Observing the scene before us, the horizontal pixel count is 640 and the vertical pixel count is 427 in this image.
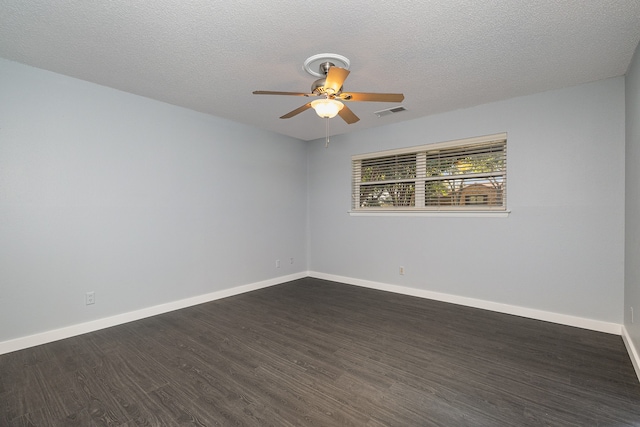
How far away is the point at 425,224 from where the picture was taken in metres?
→ 4.07

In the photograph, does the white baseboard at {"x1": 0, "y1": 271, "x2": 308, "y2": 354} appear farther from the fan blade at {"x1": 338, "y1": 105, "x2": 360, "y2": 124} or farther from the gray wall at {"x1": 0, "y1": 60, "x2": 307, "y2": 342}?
the fan blade at {"x1": 338, "y1": 105, "x2": 360, "y2": 124}

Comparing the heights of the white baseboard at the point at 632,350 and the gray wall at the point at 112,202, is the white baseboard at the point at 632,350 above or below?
below

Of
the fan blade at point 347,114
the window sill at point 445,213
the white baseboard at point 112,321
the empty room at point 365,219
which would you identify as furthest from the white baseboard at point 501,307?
the fan blade at point 347,114

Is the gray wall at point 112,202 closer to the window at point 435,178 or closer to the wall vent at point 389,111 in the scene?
the window at point 435,178

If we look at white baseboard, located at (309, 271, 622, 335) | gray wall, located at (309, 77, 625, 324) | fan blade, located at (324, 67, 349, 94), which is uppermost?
fan blade, located at (324, 67, 349, 94)

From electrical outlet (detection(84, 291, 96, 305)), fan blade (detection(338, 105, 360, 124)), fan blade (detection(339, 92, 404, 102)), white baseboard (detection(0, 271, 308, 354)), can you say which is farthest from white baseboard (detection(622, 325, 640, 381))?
electrical outlet (detection(84, 291, 96, 305))

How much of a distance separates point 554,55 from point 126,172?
4179 millimetres

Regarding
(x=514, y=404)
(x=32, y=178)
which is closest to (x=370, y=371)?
(x=514, y=404)

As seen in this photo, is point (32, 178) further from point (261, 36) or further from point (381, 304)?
point (381, 304)

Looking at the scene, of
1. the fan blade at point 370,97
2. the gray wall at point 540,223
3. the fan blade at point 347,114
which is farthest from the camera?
the gray wall at point 540,223

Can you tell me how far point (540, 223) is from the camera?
3.21 meters

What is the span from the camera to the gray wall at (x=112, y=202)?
2.56 m

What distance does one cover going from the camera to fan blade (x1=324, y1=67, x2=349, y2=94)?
200 cm

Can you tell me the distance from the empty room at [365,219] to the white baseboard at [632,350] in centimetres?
4
